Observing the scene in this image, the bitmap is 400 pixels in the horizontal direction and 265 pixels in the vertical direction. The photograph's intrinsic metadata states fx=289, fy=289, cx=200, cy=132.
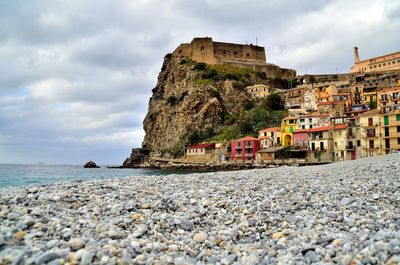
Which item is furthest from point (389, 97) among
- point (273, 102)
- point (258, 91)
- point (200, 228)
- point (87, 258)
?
point (87, 258)

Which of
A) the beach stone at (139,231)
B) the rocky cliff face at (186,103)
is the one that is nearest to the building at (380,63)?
the rocky cliff face at (186,103)

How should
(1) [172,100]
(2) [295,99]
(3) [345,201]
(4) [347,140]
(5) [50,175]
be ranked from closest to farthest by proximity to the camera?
(3) [345,201]
(4) [347,140]
(5) [50,175]
(2) [295,99]
(1) [172,100]

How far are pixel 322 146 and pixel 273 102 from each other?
1325 inches

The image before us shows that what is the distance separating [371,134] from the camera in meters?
47.6

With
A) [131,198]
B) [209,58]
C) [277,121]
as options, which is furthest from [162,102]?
[131,198]

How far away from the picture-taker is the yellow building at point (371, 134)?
46750mm

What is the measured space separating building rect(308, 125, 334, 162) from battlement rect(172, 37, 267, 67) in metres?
60.8

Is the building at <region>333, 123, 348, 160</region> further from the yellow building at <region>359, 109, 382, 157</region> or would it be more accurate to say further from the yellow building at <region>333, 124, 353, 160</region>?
the yellow building at <region>359, 109, 382, 157</region>

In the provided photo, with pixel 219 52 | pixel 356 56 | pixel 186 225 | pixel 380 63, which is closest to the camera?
pixel 186 225

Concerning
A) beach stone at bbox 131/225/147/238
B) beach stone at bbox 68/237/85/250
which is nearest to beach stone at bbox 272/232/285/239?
beach stone at bbox 131/225/147/238

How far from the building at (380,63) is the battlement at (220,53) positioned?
33561 millimetres

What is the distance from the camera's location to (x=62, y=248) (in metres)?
4.48

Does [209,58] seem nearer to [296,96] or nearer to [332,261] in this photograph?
[296,96]

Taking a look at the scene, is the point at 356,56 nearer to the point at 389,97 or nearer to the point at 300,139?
the point at 389,97
